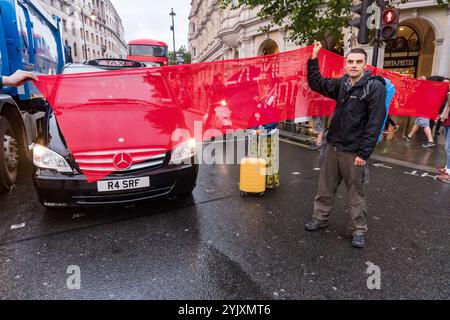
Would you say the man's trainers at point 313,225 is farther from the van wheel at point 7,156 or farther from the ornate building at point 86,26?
the ornate building at point 86,26

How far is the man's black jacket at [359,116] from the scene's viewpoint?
2.93 metres

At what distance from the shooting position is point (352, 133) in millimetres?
3113

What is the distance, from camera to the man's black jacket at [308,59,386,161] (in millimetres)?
2930

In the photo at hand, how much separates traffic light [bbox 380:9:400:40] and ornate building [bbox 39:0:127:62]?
3599cm

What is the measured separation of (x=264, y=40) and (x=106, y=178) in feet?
73.0

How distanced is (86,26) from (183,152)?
238 ft

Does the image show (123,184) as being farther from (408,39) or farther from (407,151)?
(408,39)

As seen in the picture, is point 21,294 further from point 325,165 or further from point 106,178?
point 325,165

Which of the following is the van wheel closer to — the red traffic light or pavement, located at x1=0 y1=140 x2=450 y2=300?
pavement, located at x1=0 y1=140 x2=450 y2=300

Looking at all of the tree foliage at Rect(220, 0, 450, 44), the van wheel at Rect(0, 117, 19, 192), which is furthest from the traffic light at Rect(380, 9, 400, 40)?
the van wheel at Rect(0, 117, 19, 192)

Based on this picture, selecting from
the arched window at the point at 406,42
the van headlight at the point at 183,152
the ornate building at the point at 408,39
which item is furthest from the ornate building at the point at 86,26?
the van headlight at the point at 183,152

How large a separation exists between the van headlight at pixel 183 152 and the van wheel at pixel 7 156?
2.64m

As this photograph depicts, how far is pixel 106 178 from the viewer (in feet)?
10.9

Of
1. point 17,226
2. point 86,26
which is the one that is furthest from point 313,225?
point 86,26
